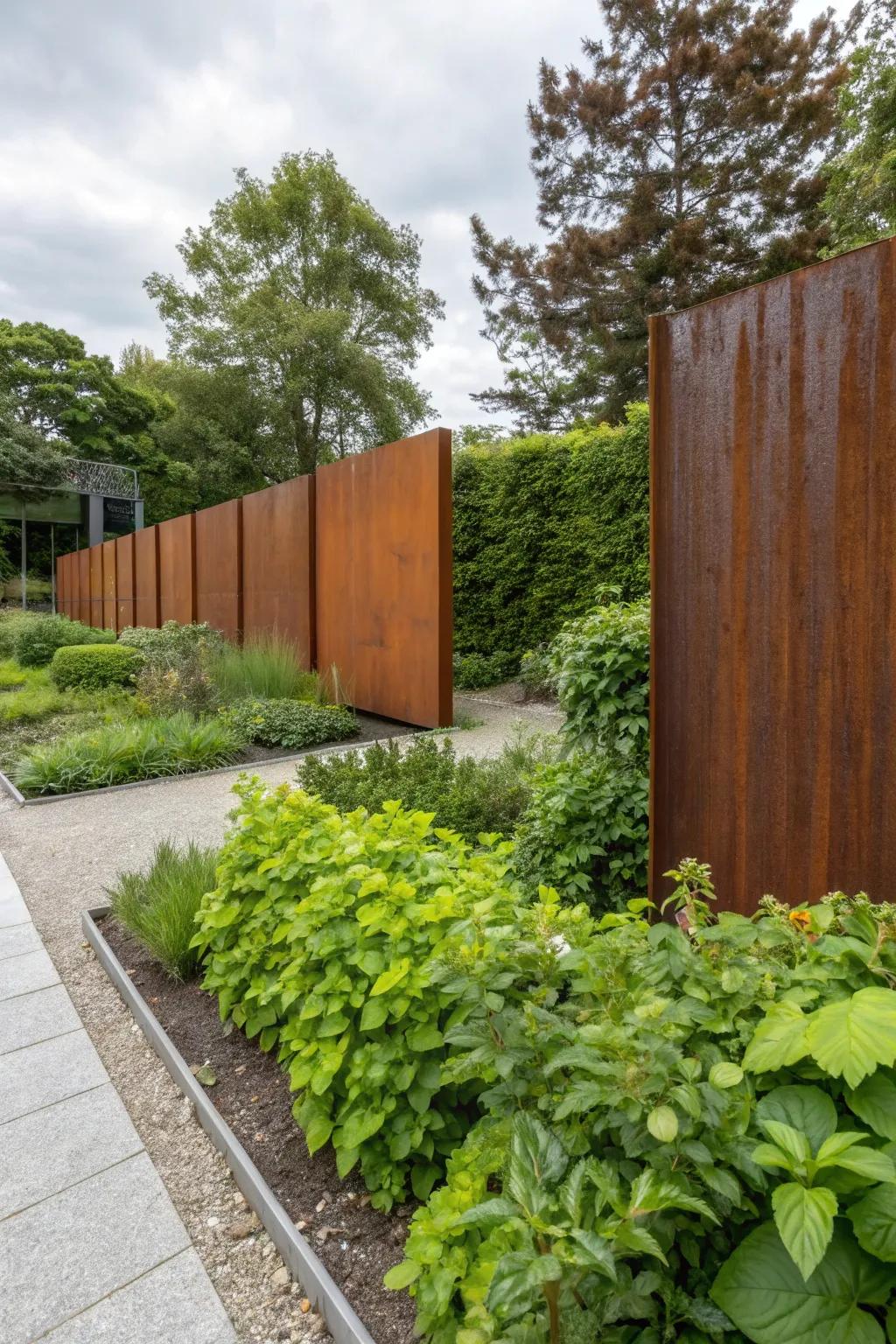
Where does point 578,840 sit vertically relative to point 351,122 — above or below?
below

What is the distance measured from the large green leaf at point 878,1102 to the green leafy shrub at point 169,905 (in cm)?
189

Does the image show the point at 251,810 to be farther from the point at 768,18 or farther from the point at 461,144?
the point at 768,18

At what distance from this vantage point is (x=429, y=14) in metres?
5.67

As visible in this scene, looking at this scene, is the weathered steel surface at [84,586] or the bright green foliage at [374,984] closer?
the bright green foliage at [374,984]

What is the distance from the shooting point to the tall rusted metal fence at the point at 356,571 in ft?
20.5

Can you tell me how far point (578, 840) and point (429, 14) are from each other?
674 cm

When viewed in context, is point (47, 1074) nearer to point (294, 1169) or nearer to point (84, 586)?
point (294, 1169)

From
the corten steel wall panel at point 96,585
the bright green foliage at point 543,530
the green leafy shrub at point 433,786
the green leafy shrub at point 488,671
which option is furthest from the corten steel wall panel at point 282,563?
the corten steel wall panel at point 96,585

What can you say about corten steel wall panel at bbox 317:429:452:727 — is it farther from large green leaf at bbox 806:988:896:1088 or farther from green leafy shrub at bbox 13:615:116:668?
green leafy shrub at bbox 13:615:116:668

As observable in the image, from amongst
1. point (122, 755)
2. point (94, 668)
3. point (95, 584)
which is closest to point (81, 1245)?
point (122, 755)

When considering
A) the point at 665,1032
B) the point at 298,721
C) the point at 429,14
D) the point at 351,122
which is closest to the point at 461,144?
the point at 351,122

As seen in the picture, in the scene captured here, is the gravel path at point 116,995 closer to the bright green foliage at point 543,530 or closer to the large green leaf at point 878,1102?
the large green leaf at point 878,1102

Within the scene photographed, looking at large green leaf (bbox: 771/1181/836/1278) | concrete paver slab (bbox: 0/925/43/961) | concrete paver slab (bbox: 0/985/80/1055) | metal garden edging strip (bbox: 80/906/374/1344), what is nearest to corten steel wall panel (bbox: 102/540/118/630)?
concrete paver slab (bbox: 0/925/43/961)

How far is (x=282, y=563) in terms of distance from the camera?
28.8 ft
